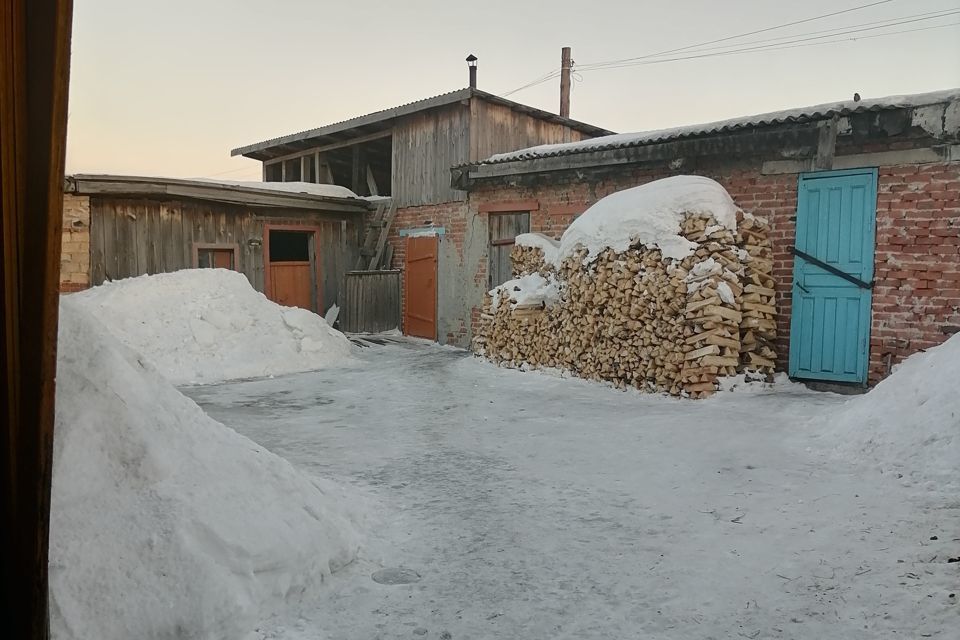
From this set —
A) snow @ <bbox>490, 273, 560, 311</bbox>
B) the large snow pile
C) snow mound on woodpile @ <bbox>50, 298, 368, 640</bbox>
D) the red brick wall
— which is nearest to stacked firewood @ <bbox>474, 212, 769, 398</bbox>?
snow @ <bbox>490, 273, 560, 311</bbox>

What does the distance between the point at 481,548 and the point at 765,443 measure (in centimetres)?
303

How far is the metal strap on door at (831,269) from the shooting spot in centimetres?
716

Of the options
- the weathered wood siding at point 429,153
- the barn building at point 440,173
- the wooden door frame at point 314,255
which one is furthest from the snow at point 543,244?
the wooden door frame at point 314,255

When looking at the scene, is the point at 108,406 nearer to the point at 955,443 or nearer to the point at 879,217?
the point at 955,443

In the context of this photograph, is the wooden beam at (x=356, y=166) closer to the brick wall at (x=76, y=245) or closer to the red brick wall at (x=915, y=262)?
the brick wall at (x=76, y=245)

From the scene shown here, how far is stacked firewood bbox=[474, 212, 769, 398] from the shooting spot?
7066 mm

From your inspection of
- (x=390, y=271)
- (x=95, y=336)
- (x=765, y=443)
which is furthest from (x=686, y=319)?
(x=390, y=271)

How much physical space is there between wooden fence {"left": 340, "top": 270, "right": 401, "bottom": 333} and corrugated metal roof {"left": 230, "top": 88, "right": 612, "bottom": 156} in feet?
11.7

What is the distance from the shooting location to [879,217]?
7.09m

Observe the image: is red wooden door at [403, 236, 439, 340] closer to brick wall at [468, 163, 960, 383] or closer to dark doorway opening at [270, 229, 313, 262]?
dark doorway opening at [270, 229, 313, 262]

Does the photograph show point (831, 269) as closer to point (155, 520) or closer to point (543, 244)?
point (543, 244)

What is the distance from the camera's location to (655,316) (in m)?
7.46

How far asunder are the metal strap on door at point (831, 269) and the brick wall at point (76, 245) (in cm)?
1143

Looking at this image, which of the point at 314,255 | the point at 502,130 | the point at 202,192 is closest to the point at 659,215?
the point at 502,130
